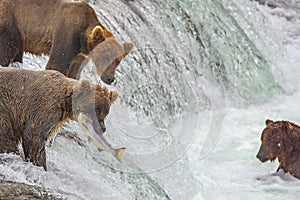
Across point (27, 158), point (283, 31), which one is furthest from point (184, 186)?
point (283, 31)

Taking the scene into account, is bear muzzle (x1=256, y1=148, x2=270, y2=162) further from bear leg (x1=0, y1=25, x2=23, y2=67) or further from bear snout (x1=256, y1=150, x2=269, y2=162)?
bear leg (x1=0, y1=25, x2=23, y2=67)

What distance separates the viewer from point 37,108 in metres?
3.71

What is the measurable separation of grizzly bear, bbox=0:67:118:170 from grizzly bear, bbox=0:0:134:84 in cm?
124

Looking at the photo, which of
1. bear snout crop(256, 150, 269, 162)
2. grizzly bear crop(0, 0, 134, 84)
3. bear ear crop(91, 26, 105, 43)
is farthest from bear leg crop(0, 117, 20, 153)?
bear snout crop(256, 150, 269, 162)

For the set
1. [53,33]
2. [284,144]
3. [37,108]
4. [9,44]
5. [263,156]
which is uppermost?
[37,108]

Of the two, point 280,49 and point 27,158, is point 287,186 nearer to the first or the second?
point 27,158

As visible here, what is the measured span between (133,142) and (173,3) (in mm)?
2682

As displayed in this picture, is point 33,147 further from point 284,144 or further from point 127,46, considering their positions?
point 284,144

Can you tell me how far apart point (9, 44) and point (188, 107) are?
9.59 ft

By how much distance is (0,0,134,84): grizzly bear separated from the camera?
5.03 metres

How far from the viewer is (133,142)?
5.60 m

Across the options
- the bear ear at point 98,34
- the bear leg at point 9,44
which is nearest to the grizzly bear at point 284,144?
the bear ear at point 98,34

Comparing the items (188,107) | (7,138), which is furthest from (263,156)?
(7,138)

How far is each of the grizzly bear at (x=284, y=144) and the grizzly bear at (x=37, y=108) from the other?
2.15m
